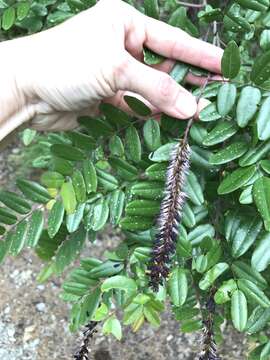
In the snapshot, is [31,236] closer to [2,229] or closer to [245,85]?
[2,229]

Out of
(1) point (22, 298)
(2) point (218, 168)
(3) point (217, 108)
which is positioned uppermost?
(3) point (217, 108)

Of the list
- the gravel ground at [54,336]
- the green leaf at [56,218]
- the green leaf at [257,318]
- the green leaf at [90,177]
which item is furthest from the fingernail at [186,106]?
the gravel ground at [54,336]

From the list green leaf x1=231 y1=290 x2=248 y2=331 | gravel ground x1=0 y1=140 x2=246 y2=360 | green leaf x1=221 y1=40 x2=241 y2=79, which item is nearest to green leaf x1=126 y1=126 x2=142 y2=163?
green leaf x1=221 y1=40 x2=241 y2=79

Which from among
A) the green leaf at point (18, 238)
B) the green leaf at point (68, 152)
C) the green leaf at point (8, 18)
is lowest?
the green leaf at point (18, 238)

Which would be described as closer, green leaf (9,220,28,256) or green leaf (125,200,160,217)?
green leaf (125,200,160,217)

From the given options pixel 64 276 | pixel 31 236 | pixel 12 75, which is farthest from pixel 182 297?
pixel 64 276

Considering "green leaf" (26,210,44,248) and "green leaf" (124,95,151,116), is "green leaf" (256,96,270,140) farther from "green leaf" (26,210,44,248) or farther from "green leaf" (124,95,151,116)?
"green leaf" (26,210,44,248)

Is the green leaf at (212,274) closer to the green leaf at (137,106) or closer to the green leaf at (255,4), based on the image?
the green leaf at (137,106)
